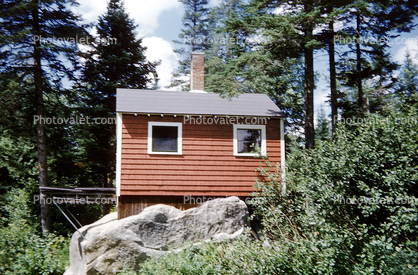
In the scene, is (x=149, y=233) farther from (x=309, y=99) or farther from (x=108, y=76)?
(x=108, y=76)

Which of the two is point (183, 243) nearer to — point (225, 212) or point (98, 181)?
point (225, 212)

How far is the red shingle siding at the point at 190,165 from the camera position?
10.6 m

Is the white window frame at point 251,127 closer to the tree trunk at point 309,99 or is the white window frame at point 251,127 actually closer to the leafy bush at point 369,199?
the tree trunk at point 309,99

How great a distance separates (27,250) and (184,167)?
618 centimetres

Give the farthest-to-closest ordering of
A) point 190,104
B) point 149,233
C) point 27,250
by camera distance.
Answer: point 190,104 < point 27,250 < point 149,233

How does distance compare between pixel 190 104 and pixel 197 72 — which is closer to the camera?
pixel 190 104

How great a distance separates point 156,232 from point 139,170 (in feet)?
7.25

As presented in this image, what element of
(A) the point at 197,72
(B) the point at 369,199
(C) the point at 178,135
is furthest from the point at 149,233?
(A) the point at 197,72

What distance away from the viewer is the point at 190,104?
1164 centimetres

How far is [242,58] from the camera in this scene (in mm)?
11102

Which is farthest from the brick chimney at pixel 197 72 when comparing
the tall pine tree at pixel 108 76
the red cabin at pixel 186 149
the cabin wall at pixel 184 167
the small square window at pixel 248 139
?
the tall pine tree at pixel 108 76

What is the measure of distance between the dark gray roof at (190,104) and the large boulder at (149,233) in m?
3.25

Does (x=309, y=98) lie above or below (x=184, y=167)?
A: above

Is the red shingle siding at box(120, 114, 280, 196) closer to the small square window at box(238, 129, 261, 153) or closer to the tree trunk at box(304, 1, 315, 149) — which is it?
the small square window at box(238, 129, 261, 153)
